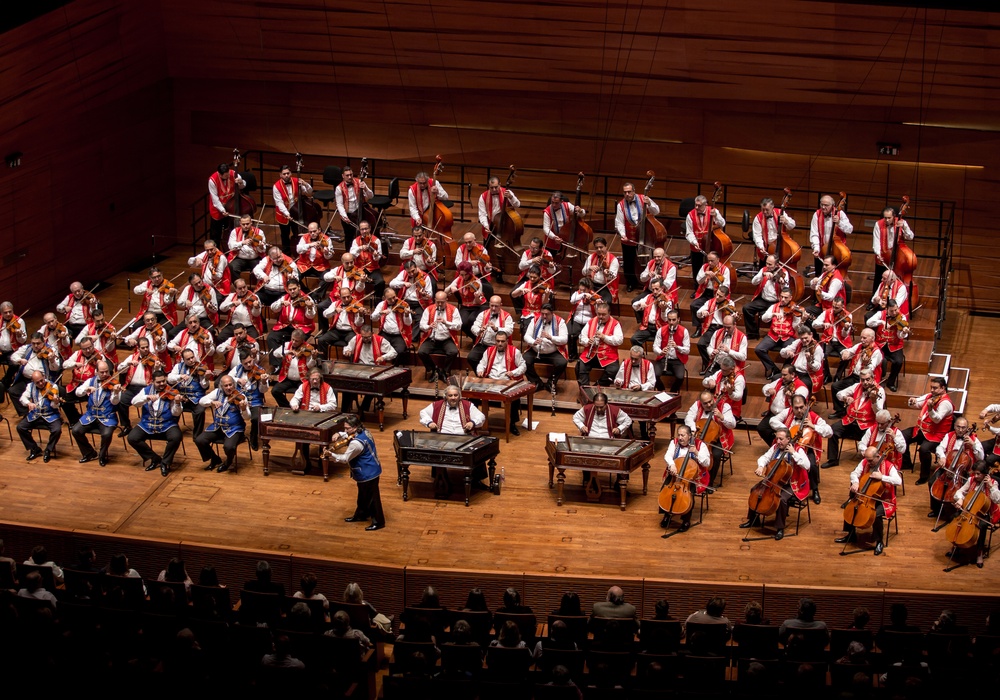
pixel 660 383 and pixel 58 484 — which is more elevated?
pixel 660 383

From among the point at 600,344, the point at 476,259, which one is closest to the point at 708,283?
the point at 600,344

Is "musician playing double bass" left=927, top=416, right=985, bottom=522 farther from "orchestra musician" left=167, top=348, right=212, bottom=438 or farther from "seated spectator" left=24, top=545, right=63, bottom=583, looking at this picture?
"seated spectator" left=24, top=545, right=63, bottom=583

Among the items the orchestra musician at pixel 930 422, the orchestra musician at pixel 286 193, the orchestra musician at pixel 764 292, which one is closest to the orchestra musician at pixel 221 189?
the orchestra musician at pixel 286 193

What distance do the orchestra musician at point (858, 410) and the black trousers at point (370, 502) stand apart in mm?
3981

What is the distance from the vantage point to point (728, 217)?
1692cm

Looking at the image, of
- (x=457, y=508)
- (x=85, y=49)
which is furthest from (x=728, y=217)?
(x=85, y=49)

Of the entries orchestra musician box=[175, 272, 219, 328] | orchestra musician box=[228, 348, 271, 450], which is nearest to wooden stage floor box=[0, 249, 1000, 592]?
orchestra musician box=[228, 348, 271, 450]

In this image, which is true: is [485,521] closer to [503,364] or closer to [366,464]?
[366,464]

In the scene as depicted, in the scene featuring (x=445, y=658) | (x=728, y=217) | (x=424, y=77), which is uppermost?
(x=424, y=77)

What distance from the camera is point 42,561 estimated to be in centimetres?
1042

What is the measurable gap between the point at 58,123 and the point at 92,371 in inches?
152

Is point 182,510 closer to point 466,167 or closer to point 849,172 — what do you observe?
point 466,167

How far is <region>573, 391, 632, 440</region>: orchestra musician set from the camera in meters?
12.6

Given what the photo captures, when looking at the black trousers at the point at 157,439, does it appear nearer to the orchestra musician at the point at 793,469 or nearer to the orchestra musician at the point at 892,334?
the orchestra musician at the point at 793,469
